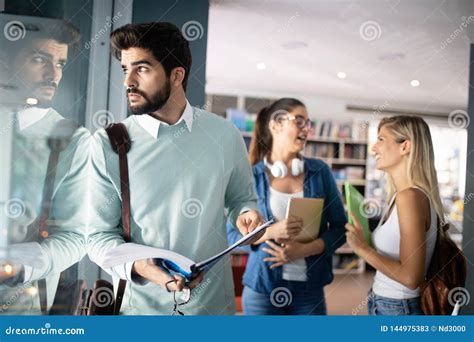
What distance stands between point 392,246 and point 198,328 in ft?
3.73

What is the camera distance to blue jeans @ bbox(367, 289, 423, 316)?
2.96 m

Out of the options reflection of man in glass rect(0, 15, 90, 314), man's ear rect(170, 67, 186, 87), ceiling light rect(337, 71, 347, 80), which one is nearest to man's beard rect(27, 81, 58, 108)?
reflection of man in glass rect(0, 15, 90, 314)

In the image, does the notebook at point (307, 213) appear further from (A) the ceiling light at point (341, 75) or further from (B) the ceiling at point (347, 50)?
(A) the ceiling light at point (341, 75)

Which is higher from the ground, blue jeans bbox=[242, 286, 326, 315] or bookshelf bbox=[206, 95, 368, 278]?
bookshelf bbox=[206, 95, 368, 278]

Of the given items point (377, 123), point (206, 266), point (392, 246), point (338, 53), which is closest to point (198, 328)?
point (206, 266)

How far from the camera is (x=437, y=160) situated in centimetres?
297

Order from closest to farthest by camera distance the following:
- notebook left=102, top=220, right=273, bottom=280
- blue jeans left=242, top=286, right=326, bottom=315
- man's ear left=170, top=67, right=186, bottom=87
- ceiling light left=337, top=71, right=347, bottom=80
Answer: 1. notebook left=102, top=220, right=273, bottom=280
2. man's ear left=170, top=67, right=186, bottom=87
3. blue jeans left=242, top=286, right=326, bottom=315
4. ceiling light left=337, top=71, right=347, bottom=80

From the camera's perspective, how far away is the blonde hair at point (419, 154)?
2.94 m

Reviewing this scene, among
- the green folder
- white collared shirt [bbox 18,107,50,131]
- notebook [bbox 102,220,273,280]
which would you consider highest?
white collared shirt [bbox 18,107,50,131]

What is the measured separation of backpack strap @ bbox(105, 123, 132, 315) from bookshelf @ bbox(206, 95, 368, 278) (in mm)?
481

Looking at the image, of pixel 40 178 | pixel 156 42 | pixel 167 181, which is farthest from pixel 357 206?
pixel 40 178

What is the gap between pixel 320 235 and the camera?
2.93 meters

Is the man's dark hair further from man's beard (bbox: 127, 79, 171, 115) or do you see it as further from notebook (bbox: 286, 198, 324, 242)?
notebook (bbox: 286, 198, 324, 242)

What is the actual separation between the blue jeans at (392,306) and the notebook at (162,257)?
82cm
